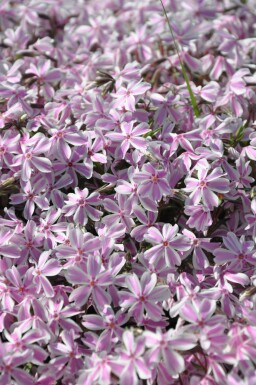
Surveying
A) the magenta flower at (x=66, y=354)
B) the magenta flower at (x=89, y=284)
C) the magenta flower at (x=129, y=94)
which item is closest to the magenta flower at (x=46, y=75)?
the magenta flower at (x=129, y=94)

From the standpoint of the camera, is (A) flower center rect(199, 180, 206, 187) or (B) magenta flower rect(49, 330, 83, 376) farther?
(A) flower center rect(199, 180, 206, 187)

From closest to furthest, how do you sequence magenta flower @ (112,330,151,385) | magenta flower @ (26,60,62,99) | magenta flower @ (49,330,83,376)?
1. magenta flower @ (112,330,151,385)
2. magenta flower @ (49,330,83,376)
3. magenta flower @ (26,60,62,99)

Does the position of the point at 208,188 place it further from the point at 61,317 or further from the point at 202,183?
the point at 61,317

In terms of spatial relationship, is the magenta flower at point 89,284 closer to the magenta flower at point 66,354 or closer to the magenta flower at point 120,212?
the magenta flower at point 66,354

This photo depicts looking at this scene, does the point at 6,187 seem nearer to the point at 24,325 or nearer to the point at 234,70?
the point at 24,325

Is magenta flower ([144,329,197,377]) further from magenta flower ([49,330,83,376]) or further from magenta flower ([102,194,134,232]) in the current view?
magenta flower ([102,194,134,232])

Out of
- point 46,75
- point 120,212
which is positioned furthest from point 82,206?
point 46,75

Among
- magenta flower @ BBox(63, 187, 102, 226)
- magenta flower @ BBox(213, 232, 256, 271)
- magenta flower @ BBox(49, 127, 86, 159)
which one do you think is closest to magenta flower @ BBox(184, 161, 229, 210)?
magenta flower @ BBox(213, 232, 256, 271)
